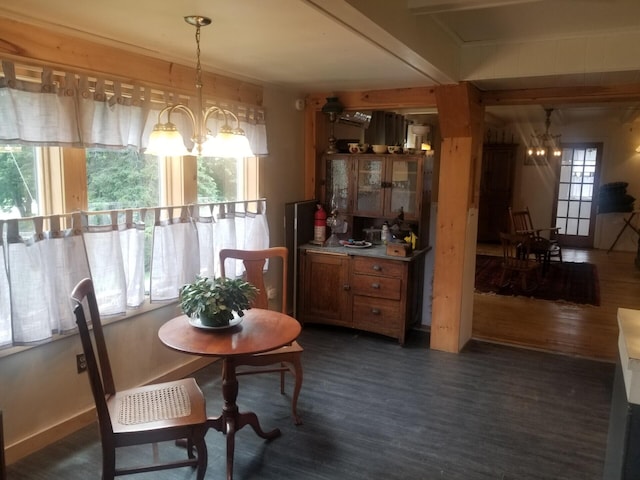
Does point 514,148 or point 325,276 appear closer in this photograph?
point 325,276

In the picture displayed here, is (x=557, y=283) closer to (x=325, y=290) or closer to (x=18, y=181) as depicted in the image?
(x=325, y=290)

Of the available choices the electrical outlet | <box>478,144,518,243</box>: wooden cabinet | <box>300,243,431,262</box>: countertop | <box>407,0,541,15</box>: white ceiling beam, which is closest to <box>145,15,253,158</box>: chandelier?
<box>407,0,541,15</box>: white ceiling beam

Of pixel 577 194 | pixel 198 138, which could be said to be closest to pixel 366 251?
pixel 198 138

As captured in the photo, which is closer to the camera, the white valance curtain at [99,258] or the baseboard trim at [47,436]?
the white valance curtain at [99,258]

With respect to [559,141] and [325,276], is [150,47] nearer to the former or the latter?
[325,276]

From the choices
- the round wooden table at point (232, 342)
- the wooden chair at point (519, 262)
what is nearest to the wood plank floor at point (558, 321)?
the wooden chair at point (519, 262)

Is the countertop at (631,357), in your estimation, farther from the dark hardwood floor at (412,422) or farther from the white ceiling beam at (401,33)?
the white ceiling beam at (401,33)

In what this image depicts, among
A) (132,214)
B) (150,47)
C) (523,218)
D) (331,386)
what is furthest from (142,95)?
(523,218)

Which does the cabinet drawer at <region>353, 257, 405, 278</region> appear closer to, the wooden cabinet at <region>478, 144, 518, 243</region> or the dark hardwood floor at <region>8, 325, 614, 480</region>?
the dark hardwood floor at <region>8, 325, 614, 480</region>

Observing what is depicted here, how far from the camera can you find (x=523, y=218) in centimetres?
758

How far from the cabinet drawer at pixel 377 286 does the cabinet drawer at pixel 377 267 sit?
1.7 inches

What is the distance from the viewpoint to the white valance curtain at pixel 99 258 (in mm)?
2357

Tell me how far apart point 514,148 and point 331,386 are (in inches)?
304

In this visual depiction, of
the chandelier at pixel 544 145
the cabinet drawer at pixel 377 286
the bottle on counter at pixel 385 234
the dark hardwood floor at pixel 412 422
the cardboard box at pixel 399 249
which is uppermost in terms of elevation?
the chandelier at pixel 544 145
